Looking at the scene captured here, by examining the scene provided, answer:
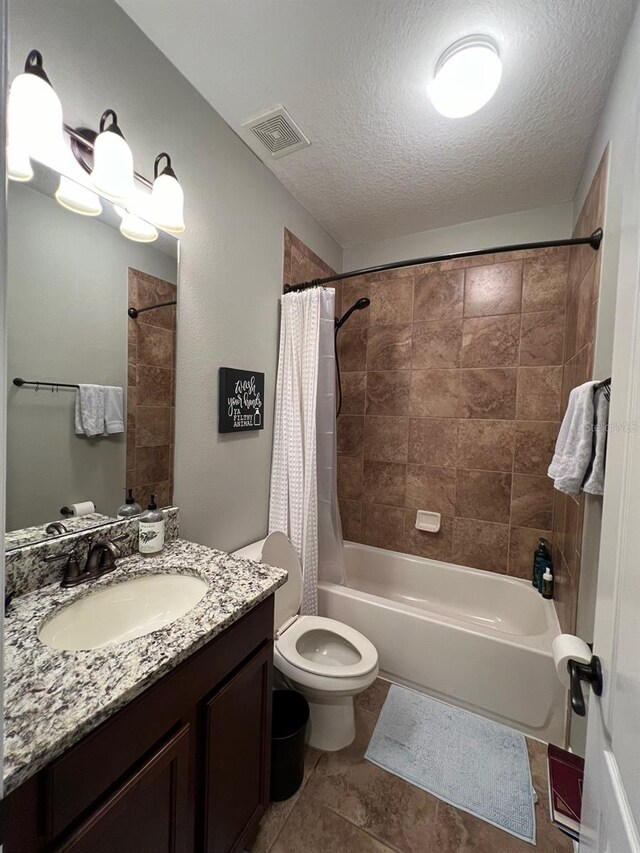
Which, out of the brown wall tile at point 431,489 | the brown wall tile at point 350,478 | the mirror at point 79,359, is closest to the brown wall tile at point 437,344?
the brown wall tile at point 431,489

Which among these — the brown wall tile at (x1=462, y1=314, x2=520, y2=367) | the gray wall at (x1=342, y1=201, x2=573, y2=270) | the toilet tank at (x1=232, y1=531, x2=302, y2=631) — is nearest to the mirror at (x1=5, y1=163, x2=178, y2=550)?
the toilet tank at (x1=232, y1=531, x2=302, y2=631)

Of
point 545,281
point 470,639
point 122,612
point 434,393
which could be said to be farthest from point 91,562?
point 545,281

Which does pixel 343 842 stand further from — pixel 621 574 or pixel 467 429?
pixel 467 429

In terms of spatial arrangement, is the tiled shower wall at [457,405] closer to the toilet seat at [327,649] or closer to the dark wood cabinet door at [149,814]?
the toilet seat at [327,649]

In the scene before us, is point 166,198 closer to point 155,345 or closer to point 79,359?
point 155,345

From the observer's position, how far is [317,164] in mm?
1772

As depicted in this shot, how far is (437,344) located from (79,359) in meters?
2.08

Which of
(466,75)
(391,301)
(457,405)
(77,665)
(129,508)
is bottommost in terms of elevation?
(77,665)

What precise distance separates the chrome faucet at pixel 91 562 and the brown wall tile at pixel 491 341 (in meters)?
2.20

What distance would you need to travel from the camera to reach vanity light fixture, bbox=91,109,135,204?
3.41 ft

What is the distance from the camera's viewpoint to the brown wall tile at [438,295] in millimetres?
2297

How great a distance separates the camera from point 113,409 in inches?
46.3

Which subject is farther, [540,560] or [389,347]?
[389,347]

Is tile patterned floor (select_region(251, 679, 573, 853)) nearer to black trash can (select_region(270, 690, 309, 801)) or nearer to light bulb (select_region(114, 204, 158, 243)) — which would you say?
black trash can (select_region(270, 690, 309, 801))
